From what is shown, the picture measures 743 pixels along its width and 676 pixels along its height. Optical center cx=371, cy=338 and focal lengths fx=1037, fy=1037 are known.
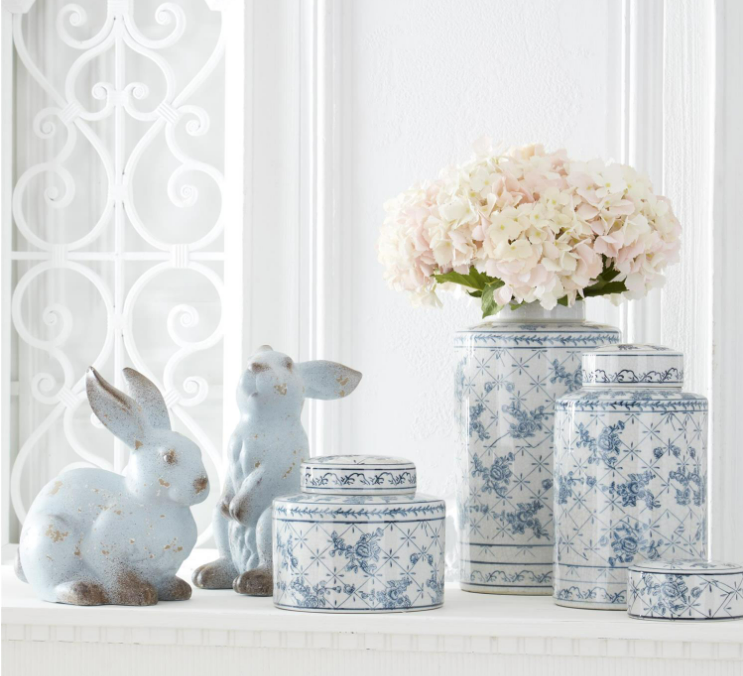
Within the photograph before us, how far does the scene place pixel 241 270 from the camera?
5.03 ft

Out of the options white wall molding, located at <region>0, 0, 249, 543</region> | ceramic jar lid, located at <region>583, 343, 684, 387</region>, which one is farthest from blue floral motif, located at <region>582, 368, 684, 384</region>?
white wall molding, located at <region>0, 0, 249, 543</region>

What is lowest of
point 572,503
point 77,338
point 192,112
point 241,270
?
point 572,503

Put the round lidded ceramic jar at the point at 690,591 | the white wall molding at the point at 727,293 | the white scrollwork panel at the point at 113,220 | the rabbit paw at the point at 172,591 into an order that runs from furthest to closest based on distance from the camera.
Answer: the white scrollwork panel at the point at 113,220, the white wall molding at the point at 727,293, the rabbit paw at the point at 172,591, the round lidded ceramic jar at the point at 690,591

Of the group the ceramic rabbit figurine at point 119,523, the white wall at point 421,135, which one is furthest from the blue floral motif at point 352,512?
the white wall at point 421,135

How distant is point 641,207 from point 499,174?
148mm

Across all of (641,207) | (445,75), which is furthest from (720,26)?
(641,207)

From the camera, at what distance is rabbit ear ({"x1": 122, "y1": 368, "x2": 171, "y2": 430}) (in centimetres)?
100

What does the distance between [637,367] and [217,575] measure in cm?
48

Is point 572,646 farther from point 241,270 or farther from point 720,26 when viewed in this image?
point 720,26

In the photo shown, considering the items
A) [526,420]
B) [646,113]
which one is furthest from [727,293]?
[526,420]

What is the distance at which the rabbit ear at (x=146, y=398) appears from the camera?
1.00m

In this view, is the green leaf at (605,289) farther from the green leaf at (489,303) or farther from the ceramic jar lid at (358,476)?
the ceramic jar lid at (358,476)

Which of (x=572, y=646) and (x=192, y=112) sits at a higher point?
(x=192, y=112)

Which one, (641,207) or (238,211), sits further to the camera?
(238,211)
